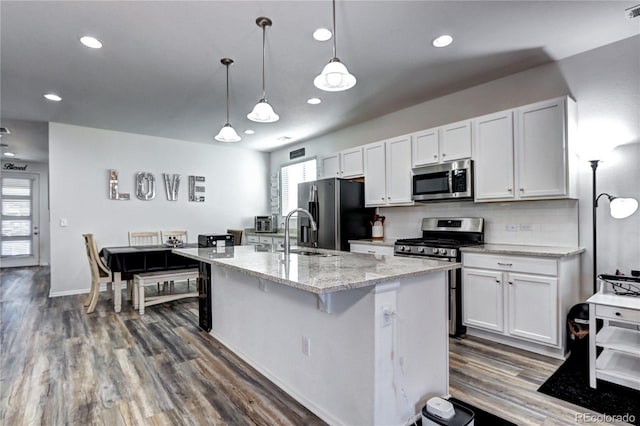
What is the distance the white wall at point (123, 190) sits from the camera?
524 cm

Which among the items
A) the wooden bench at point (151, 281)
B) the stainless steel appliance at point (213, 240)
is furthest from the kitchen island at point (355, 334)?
the wooden bench at point (151, 281)

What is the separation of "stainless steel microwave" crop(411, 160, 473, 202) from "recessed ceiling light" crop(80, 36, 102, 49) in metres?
3.43

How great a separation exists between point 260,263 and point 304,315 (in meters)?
0.45

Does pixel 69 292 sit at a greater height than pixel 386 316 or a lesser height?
lesser

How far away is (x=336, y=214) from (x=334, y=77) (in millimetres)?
2577

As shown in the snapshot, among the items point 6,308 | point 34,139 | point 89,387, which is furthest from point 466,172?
point 34,139

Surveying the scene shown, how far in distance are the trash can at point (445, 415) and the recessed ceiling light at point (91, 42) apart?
12.0 ft

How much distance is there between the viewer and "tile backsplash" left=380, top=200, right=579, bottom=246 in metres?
3.12

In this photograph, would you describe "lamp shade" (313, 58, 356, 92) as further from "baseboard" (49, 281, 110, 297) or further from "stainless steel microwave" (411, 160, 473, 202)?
"baseboard" (49, 281, 110, 297)

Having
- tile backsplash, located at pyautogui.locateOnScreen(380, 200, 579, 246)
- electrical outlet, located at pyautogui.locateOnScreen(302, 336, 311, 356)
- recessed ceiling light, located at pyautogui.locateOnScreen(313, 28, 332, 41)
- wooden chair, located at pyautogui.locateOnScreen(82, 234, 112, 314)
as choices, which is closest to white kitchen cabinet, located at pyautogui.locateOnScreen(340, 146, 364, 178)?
tile backsplash, located at pyautogui.locateOnScreen(380, 200, 579, 246)

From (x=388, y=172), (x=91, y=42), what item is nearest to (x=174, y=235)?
(x=91, y=42)

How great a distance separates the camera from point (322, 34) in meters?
2.71

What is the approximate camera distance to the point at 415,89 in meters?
3.89

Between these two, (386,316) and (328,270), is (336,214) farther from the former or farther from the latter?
(386,316)
